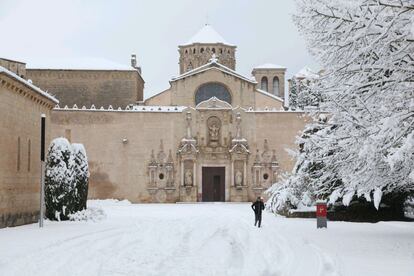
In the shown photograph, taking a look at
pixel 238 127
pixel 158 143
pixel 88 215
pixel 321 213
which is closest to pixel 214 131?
pixel 238 127

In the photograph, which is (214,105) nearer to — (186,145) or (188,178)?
(186,145)

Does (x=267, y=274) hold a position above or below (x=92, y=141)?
below

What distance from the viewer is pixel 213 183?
4884 centimetres

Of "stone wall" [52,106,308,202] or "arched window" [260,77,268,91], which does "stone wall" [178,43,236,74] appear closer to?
"arched window" [260,77,268,91]

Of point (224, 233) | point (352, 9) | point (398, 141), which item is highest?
point (352, 9)

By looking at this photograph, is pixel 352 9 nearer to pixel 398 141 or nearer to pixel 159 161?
pixel 398 141

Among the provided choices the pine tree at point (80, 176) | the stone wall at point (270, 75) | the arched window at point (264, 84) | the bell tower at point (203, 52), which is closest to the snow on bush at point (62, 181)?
the pine tree at point (80, 176)

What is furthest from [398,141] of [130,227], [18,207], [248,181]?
[248,181]

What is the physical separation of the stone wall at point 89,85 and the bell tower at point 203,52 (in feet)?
39.4

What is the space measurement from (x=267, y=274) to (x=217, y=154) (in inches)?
1530

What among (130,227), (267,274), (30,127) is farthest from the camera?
(30,127)

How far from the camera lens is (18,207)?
70.6 feet

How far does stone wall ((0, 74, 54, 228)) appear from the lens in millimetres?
20250

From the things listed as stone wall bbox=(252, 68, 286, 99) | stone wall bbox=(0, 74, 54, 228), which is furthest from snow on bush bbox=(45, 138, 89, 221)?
stone wall bbox=(252, 68, 286, 99)
